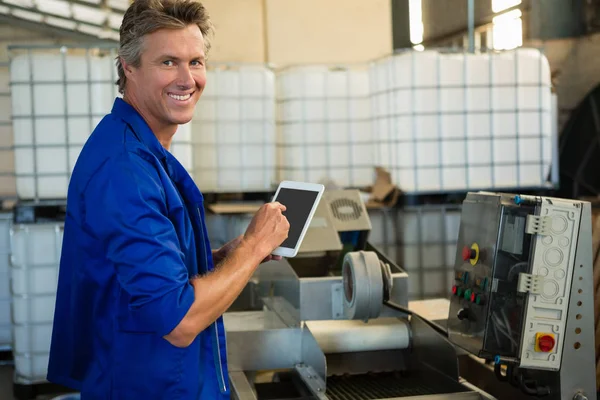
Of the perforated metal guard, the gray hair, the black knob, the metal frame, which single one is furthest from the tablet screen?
the perforated metal guard

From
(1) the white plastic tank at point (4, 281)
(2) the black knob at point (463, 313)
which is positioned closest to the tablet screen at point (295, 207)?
(2) the black knob at point (463, 313)

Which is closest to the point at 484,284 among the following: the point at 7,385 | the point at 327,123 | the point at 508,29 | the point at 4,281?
the point at 327,123

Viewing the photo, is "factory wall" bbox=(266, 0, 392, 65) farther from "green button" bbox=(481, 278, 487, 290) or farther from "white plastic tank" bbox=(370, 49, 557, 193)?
"green button" bbox=(481, 278, 487, 290)

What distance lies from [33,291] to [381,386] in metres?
2.17

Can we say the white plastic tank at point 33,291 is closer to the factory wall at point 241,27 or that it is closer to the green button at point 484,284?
the green button at point 484,284

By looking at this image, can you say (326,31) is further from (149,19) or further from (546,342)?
(149,19)

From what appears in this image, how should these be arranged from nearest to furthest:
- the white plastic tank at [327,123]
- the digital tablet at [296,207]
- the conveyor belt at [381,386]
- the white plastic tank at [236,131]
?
the digital tablet at [296,207] → the conveyor belt at [381,386] → the white plastic tank at [236,131] → the white plastic tank at [327,123]

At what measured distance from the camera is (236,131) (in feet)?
14.6

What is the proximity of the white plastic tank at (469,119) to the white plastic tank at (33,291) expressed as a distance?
198cm

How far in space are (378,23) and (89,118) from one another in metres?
3.47

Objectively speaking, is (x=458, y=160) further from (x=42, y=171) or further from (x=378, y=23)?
(x=378, y=23)

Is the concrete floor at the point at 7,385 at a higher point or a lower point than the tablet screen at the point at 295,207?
lower

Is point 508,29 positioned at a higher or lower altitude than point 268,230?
higher

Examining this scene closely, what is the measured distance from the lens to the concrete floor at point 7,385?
4.00 m
